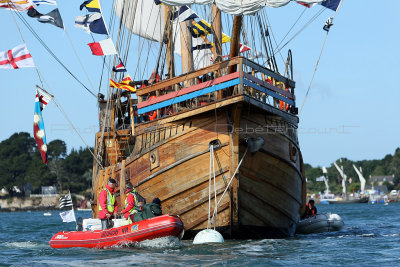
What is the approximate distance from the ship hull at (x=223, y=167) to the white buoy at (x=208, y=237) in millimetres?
1003

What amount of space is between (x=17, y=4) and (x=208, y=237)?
8.57 metres

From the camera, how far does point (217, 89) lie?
17.5 metres

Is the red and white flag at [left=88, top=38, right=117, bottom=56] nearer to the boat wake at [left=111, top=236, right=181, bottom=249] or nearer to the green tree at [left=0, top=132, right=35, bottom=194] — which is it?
the boat wake at [left=111, top=236, right=181, bottom=249]

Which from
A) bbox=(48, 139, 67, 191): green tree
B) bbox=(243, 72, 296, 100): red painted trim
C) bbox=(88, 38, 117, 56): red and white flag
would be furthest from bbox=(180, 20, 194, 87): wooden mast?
bbox=(48, 139, 67, 191): green tree

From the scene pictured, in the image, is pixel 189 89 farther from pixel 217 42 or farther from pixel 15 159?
pixel 15 159

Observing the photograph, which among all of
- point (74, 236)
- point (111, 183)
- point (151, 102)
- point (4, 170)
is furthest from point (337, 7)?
point (4, 170)

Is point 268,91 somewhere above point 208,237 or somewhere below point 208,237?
above

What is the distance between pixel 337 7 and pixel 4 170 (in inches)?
4430

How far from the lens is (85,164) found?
13112cm

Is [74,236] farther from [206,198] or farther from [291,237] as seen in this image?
[291,237]

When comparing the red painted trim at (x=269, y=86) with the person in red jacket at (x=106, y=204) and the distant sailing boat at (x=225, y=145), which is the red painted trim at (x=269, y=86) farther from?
the person in red jacket at (x=106, y=204)

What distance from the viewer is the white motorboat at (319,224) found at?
23.4 m

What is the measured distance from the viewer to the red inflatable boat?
54.3 feet

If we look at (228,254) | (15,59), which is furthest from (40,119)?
(228,254)
